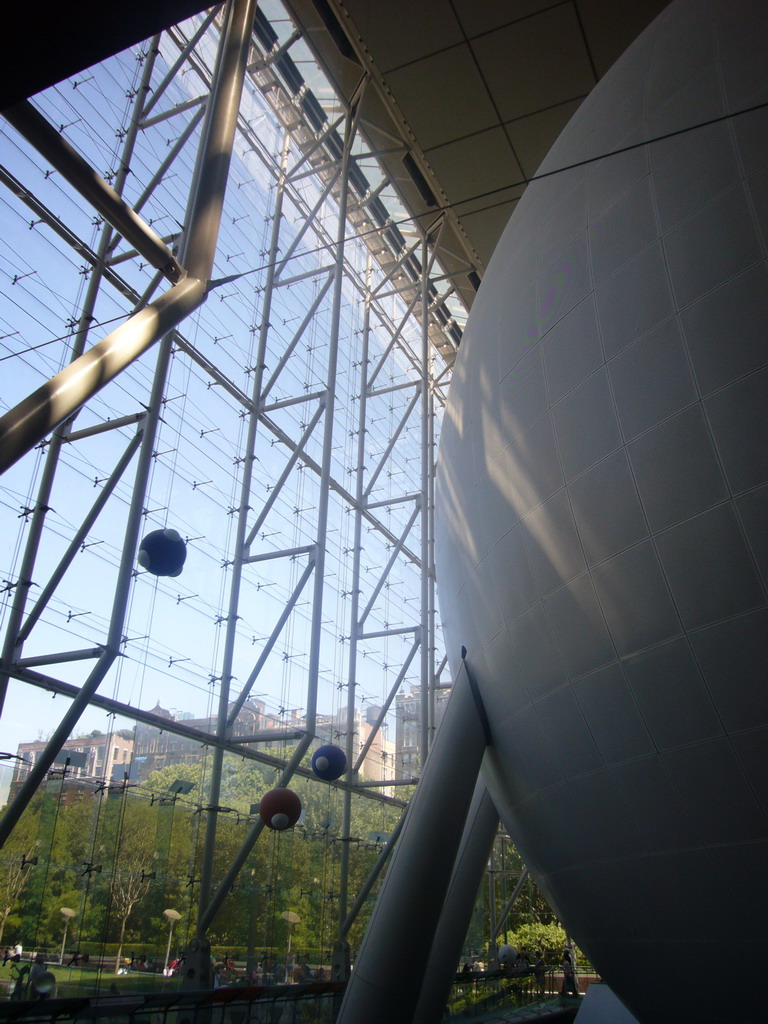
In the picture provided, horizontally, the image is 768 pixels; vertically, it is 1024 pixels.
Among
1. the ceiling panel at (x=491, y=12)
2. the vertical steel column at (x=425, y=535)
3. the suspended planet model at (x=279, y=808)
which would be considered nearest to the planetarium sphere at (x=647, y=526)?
the suspended planet model at (x=279, y=808)

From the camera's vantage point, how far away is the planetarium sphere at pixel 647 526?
5.98 meters

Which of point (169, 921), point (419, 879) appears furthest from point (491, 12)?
point (169, 921)

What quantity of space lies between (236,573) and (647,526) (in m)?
12.7

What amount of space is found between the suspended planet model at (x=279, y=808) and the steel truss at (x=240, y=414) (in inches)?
91.6

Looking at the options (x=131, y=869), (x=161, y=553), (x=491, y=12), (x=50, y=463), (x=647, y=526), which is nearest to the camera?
(x=647, y=526)

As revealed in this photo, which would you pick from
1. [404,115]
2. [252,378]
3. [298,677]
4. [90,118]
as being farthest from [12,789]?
[404,115]

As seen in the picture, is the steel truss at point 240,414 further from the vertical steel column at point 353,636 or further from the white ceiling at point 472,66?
the white ceiling at point 472,66

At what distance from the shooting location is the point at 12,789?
1202 centimetres

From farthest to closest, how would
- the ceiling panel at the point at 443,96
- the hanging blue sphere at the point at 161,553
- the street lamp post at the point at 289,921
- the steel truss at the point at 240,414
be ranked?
1. the ceiling panel at the point at 443,96
2. the street lamp post at the point at 289,921
3. the hanging blue sphere at the point at 161,553
4. the steel truss at the point at 240,414

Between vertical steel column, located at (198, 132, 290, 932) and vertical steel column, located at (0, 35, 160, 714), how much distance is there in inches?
124

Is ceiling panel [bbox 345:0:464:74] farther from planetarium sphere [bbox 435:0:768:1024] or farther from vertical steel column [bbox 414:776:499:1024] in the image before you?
vertical steel column [bbox 414:776:499:1024]

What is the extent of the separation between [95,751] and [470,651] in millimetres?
7536

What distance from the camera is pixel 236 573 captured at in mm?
17984

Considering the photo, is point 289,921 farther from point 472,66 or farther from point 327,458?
point 472,66
